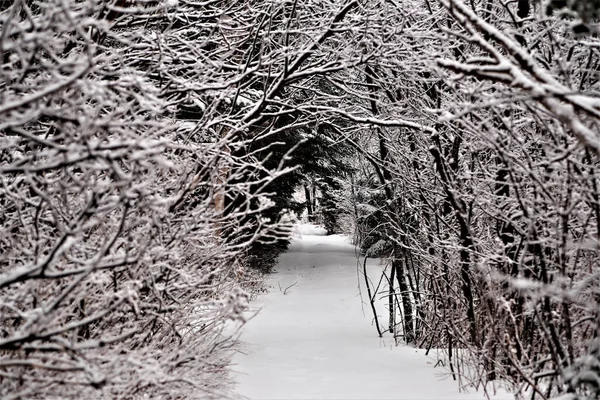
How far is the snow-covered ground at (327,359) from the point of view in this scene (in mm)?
4688

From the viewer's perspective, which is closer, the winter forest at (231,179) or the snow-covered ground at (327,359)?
the winter forest at (231,179)

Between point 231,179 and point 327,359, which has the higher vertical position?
point 231,179

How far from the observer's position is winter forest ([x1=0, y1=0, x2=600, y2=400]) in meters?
1.90

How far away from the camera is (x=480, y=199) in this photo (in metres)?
3.49

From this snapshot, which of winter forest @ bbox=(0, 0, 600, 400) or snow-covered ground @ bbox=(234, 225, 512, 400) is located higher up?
winter forest @ bbox=(0, 0, 600, 400)

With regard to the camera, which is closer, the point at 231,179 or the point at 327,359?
the point at 231,179

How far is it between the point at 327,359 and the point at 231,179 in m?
3.65

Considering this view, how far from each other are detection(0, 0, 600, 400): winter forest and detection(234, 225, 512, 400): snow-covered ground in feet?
1.36

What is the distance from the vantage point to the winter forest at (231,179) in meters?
1.90

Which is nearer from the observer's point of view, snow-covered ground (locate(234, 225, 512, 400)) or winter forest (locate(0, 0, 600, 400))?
winter forest (locate(0, 0, 600, 400))

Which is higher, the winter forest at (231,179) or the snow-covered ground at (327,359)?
the winter forest at (231,179)

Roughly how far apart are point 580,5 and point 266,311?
9.67m

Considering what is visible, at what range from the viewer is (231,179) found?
3205 millimetres

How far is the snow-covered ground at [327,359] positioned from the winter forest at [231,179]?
41 centimetres
